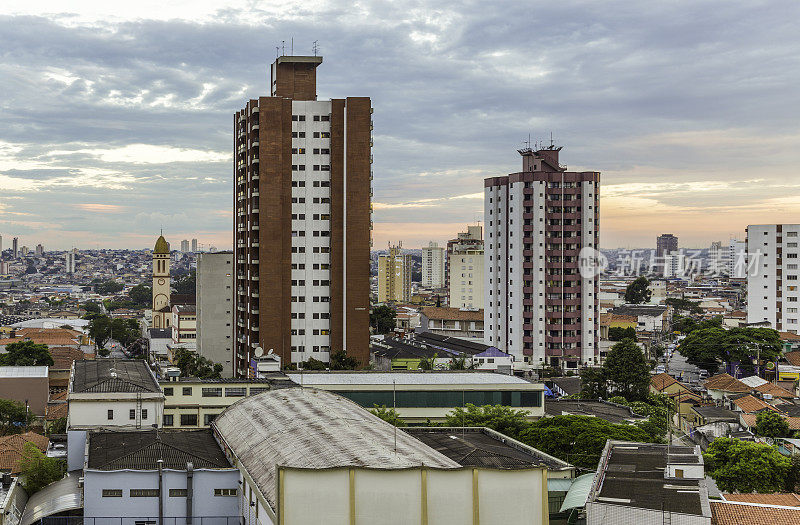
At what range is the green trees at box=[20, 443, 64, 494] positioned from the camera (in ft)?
90.4

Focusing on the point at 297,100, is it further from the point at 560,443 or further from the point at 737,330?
the point at 737,330

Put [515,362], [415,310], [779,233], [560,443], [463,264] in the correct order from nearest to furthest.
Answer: [560,443], [515,362], [779,233], [463,264], [415,310]

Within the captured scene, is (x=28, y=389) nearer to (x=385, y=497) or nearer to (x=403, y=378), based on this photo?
(x=403, y=378)

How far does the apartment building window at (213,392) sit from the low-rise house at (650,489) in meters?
→ 17.7

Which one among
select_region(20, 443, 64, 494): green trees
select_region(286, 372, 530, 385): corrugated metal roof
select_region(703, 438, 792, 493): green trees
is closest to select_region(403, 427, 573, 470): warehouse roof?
select_region(703, 438, 792, 493): green trees

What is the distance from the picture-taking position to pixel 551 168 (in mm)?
73062

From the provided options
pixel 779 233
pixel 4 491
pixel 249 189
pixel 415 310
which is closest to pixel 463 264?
pixel 415 310

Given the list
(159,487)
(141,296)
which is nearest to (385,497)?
(159,487)

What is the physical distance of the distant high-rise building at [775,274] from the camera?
8088 cm

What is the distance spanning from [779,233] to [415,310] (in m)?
56.4

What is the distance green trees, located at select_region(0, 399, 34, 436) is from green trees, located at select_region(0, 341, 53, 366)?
1533 centimetres

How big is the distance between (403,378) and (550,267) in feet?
107

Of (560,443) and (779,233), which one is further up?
(779,233)

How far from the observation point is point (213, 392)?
35844 mm
